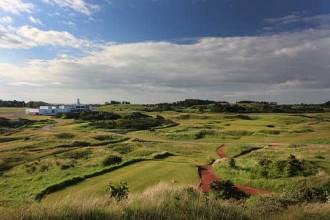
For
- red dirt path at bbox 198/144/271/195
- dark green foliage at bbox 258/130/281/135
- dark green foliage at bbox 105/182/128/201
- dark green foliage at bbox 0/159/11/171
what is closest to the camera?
dark green foliage at bbox 105/182/128/201

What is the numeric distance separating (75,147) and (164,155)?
24170 mm

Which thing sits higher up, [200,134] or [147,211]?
[147,211]

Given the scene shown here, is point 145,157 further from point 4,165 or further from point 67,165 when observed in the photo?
point 4,165

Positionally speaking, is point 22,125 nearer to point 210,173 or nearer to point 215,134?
point 215,134

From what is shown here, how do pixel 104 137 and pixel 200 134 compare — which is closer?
pixel 104 137

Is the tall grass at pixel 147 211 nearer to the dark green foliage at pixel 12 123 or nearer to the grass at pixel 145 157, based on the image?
the grass at pixel 145 157

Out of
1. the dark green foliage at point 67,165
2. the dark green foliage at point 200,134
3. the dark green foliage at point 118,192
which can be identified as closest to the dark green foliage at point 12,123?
the dark green foliage at point 200,134

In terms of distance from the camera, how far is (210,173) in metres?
43.8

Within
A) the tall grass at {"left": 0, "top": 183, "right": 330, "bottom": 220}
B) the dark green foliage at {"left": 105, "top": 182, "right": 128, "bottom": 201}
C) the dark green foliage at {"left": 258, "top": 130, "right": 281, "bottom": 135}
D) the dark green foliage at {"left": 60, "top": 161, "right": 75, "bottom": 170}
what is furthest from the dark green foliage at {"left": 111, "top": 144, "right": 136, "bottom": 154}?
the tall grass at {"left": 0, "top": 183, "right": 330, "bottom": 220}

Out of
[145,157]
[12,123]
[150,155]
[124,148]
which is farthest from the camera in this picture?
[12,123]

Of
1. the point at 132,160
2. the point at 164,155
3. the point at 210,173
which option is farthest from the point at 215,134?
the point at 210,173

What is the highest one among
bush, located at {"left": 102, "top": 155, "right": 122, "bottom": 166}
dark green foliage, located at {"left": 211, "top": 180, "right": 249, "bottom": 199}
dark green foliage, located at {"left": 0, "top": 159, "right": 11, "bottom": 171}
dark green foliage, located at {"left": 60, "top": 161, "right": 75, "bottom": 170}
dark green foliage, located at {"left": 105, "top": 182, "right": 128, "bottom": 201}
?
dark green foliage, located at {"left": 105, "top": 182, "right": 128, "bottom": 201}

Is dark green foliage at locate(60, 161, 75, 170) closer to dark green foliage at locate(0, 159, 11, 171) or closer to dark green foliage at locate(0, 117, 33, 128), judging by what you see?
dark green foliage at locate(0, 159, 11, 171)

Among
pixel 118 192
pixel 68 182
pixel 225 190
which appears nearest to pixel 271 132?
pixel 68 182
